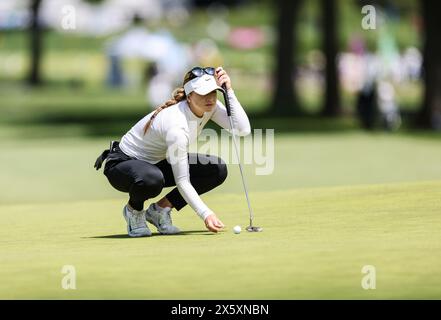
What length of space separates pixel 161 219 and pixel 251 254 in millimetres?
2100

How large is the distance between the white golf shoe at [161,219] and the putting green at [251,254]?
16cm

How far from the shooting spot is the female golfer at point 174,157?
450 inches

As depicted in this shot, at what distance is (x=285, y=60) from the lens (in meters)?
47.3

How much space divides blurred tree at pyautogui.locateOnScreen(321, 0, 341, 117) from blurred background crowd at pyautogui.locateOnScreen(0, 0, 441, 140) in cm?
3

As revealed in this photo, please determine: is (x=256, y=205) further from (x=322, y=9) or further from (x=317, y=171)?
(x=322, y=9)

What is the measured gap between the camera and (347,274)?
9.55 m

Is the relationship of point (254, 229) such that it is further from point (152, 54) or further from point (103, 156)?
point (152, 54)

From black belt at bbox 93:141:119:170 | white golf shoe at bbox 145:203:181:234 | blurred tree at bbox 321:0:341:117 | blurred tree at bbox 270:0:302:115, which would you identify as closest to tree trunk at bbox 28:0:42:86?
blurred tree at bbox 270:0:302:115

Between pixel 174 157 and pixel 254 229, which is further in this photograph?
pixel 254 229

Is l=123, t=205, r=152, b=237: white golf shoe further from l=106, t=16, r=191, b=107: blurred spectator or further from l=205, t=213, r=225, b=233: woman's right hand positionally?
l=106, t=16, r=191, b=107: blurred spectator

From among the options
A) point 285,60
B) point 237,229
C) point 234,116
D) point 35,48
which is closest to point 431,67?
point 285,60

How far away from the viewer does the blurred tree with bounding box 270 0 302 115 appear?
4659cm
